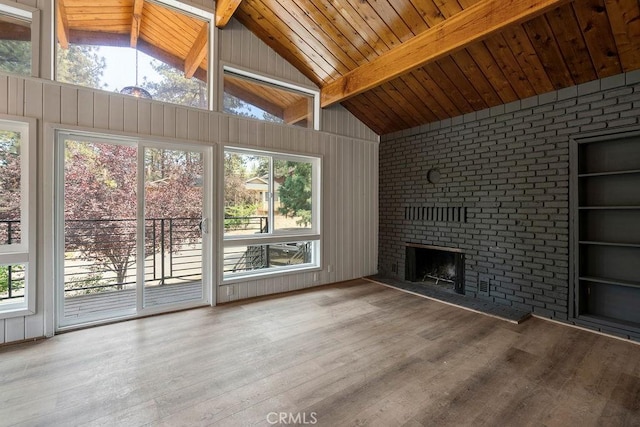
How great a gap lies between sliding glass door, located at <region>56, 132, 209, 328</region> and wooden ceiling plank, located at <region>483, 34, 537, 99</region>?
3571 millimetres

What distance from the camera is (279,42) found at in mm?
4164

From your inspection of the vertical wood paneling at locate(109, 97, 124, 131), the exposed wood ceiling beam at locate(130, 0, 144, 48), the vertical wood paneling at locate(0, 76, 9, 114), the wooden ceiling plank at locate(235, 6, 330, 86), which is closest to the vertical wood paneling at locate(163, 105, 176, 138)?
the vertical wood paneling at locate(109, 97, 124, 131)

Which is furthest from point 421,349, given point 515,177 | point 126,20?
point 126,20

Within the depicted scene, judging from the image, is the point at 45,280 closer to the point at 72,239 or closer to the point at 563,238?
the point at 72,239

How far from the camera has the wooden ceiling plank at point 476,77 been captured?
338 cm

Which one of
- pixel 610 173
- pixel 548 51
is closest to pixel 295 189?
pixel 548 51

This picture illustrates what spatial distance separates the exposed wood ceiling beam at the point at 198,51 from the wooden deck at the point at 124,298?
2780mm

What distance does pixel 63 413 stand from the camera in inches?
72.2

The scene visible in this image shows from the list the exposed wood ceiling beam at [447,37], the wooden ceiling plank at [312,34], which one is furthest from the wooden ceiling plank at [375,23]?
the wooden ceiling plank at [312,34]

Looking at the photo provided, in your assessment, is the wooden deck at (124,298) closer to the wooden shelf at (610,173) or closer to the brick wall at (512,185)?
the brick wall at (512,185)

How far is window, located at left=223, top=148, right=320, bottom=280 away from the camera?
4.03 metres

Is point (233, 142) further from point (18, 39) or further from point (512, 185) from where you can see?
point (512, 185)

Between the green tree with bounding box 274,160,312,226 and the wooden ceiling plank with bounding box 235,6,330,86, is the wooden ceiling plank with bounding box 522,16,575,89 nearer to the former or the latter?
the wooden ceiling plank with bounding box 235,6,330,86

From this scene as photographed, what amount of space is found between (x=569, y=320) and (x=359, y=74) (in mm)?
3927
